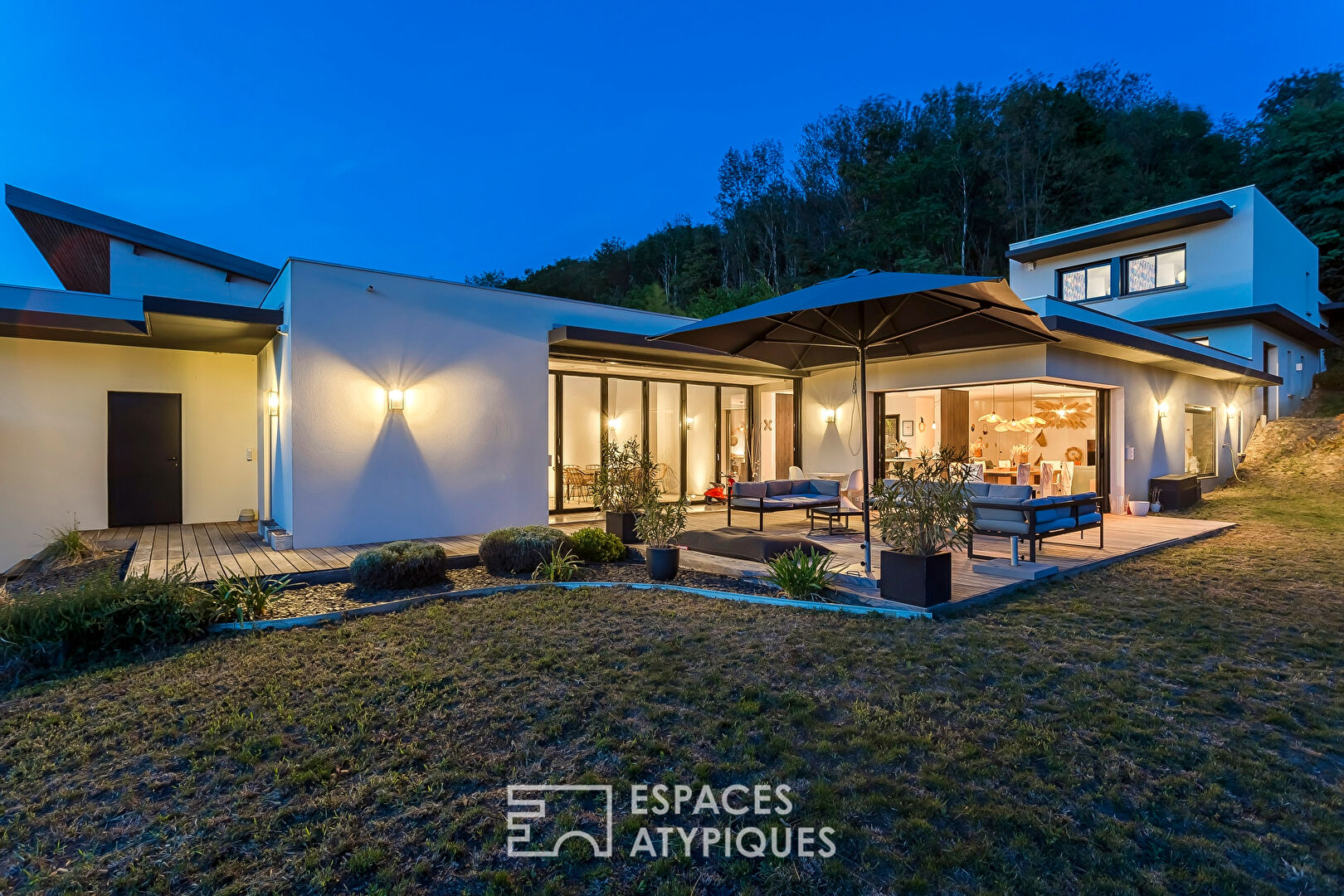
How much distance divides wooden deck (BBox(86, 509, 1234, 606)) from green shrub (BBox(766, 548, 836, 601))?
30 cm

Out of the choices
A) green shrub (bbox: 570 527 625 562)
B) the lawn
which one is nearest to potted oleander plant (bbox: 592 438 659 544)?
green shrub (bbox: 570 527 625 562)

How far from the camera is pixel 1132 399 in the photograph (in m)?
11.8

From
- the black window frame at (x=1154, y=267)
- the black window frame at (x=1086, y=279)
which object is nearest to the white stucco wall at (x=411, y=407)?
the black window frame at (x=1086, y=279)

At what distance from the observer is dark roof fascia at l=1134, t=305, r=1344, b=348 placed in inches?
615

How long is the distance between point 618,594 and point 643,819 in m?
3.31

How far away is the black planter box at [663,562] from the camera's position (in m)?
6.27

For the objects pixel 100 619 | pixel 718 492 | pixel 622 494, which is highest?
pixel 622 494

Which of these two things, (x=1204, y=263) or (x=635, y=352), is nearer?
(x=635, y=352)

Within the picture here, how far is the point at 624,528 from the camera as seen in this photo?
26.0 ft

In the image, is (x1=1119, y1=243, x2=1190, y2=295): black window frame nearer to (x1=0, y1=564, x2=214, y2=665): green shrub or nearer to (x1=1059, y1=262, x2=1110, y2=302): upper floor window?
(x1=1059, y1=262, x2=1110, y2=302): upper floor window

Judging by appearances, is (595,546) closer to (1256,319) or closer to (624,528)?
(624,528)

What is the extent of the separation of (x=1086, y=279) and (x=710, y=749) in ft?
66.7

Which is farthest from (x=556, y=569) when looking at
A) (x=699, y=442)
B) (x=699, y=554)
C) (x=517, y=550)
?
(x=699, y=442)

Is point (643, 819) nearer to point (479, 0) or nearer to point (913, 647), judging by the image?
point (913, 647)
